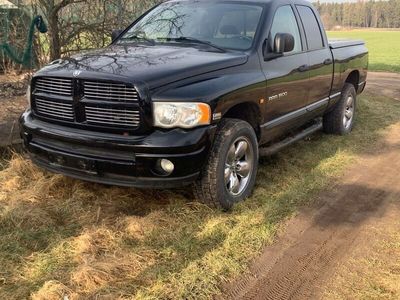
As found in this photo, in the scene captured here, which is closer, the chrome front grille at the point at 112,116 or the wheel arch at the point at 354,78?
the chrome front grille at the point at 112,116

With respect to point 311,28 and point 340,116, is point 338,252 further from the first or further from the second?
Result: point 340,116

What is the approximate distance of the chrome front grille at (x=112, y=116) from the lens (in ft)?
12.0

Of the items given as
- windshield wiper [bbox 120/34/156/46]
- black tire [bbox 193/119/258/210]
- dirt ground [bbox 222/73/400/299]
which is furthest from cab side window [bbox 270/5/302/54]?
dirt ground [bbox 222/73/400/299]

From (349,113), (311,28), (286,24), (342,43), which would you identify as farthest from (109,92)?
(349,113)

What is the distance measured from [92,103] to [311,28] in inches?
131

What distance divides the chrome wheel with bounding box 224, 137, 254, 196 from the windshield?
3.33 ft

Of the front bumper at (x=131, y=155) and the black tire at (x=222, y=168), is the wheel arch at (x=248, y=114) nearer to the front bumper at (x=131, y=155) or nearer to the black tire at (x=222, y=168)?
the black tire at (x=222, y=168)

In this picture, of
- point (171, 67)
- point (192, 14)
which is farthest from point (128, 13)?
point (171, 67)

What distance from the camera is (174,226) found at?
3.91m

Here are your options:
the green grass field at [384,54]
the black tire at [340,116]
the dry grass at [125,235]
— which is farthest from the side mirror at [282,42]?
the green grass field at [384,54]

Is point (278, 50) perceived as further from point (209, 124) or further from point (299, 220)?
point (299, 220)

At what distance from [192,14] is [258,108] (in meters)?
1.34

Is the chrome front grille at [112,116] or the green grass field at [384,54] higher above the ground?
the chrome front grille at [112,116]

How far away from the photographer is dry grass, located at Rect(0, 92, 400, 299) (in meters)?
3.06
